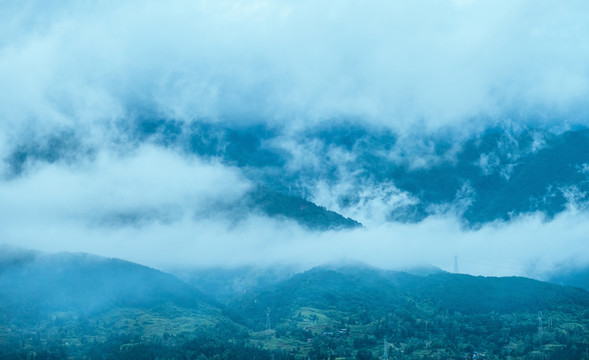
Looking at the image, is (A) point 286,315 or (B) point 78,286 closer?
(A) point 286,315

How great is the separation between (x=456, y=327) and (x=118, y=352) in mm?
64756

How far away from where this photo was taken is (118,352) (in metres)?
124

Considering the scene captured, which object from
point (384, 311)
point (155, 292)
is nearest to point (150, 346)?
point (155, 292)

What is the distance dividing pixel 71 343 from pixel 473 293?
8614 cm

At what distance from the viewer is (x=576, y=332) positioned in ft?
430

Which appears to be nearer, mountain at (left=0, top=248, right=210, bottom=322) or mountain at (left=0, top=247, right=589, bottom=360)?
mountain at (left=0, top=247, right=589, bottom=360)

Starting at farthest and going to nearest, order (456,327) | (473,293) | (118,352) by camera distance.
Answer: (473,293), (456,327), (118,352)

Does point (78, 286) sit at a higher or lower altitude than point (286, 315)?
higher

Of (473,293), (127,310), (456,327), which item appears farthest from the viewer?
(473,293)

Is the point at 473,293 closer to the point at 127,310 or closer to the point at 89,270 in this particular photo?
the point at 127,310

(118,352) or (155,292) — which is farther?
(155,292)

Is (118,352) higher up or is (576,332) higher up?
(576,332)

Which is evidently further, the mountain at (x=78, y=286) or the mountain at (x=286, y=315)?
the mountain at (x=78, y=286)

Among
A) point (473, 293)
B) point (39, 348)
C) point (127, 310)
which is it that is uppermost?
point (473, 293)
